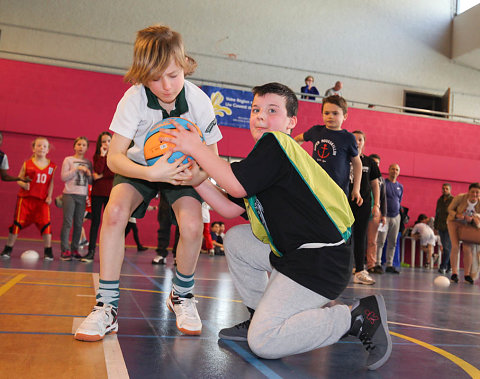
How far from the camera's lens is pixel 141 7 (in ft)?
42.2

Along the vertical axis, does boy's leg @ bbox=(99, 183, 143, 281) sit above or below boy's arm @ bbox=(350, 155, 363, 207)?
below

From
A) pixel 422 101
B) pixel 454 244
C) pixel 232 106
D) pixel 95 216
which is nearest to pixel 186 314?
pixel 95 216

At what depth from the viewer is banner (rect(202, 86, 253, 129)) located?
10.9 meters

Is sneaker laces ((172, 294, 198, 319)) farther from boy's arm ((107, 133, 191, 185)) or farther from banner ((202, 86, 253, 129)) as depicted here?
banner ((202, 86, 253, 129))

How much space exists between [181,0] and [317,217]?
500 inches

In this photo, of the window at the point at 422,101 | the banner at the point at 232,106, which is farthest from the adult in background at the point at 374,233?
the window at the point at 422,101

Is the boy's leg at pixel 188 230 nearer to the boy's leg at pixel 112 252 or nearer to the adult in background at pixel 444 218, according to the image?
the boy's leg at pixel 112 252

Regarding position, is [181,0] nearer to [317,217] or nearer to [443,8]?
[443,8]

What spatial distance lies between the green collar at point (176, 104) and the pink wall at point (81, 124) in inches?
317

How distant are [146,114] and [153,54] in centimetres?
33

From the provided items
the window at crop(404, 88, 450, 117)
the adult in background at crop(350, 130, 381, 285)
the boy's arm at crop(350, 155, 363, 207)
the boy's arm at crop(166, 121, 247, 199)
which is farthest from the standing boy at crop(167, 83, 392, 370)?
the window at crop(404, 88, 450, 117)

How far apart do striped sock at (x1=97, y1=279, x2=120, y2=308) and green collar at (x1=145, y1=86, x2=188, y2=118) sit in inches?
34.7

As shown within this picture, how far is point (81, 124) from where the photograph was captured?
10344 mm

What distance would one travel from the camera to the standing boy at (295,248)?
184 centimetres
